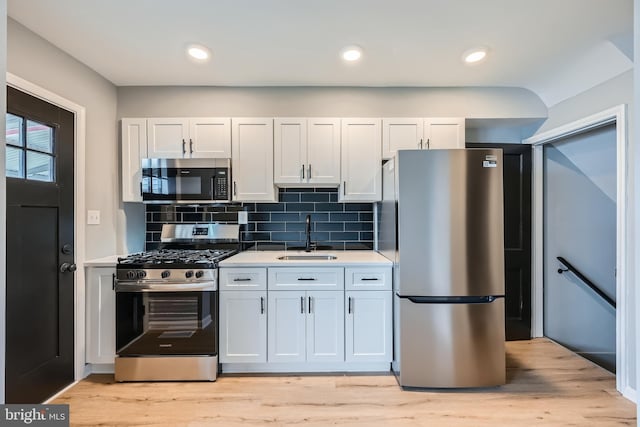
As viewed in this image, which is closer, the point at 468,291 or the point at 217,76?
the point at 468,291

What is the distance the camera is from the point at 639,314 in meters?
1.20

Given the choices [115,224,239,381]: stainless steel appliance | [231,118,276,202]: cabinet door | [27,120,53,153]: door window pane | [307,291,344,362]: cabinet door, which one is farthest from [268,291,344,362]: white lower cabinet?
[27,120,53,153]: door window pane

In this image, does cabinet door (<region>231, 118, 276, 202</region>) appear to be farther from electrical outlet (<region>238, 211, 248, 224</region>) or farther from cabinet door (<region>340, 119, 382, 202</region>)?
cabinet door (<region>340, 119, 382, 202</region>)

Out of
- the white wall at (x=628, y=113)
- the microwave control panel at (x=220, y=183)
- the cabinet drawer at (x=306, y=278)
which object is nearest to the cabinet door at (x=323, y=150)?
the microwave control panel at (x=220, y=183)

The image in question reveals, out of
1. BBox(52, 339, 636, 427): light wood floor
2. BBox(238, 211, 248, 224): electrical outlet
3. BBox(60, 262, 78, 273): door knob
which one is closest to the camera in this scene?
BBox(52, 339, 636, 427): light wood floor

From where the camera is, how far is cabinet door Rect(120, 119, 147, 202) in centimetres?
276

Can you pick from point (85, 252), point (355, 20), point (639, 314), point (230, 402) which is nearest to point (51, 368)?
point (85, 252)

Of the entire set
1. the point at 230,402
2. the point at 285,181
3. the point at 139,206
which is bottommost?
the point at 230,402

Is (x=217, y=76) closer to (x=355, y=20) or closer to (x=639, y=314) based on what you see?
(x=355, y=20)

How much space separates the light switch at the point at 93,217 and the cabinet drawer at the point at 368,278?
78.7 inches

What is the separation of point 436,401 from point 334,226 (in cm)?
163

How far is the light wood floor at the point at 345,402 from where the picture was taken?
6.38ft

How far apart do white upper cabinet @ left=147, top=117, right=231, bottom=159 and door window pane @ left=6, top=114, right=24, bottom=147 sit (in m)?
0.90

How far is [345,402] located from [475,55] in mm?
2579
